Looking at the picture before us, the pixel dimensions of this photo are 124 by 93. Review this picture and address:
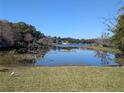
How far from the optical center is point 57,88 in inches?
397

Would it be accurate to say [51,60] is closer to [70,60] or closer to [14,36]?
[70,60]

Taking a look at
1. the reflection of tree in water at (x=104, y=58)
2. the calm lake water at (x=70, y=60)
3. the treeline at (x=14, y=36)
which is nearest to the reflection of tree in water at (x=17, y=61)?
the calm lake water at (x=70, y=60)

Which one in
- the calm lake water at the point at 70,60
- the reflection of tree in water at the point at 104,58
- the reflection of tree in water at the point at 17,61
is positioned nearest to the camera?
the reflection of tree in water at the point at 17,61

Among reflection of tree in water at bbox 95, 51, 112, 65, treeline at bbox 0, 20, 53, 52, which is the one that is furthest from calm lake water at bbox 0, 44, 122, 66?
treeline at bbox 0, 20, 53, 52

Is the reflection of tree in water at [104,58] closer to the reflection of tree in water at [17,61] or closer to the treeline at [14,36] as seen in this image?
the reflection of tree in water at [17,61]

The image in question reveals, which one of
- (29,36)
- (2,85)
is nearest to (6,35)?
(29,36)

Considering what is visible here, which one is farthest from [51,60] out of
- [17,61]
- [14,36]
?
[14,36]

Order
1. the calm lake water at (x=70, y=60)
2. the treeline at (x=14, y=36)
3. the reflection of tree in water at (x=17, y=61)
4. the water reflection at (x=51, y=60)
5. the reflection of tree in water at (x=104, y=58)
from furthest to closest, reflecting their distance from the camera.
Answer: the treeline at (x=14, y=36) < the reflection of tree in water at (x=104, y=58) < the calm lake water at (x=70, y=60) < the water reflection at (x=51, y=60) < the reflection of tree in water at (x=17, y=61)

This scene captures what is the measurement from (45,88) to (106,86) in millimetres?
2379

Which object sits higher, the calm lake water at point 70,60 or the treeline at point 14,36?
the treeline at point 14,36

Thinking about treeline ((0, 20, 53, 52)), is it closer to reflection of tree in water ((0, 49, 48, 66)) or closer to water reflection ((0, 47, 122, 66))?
water reflection ((0, 47, 122, 66))

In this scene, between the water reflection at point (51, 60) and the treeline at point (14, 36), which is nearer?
the water reflection at point (51, 60)

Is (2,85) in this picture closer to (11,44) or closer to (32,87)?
(32,87)

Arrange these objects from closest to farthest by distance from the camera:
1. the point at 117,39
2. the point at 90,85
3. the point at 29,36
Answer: the point at 90,85 < the point at 117,39 < the point at 29,36
